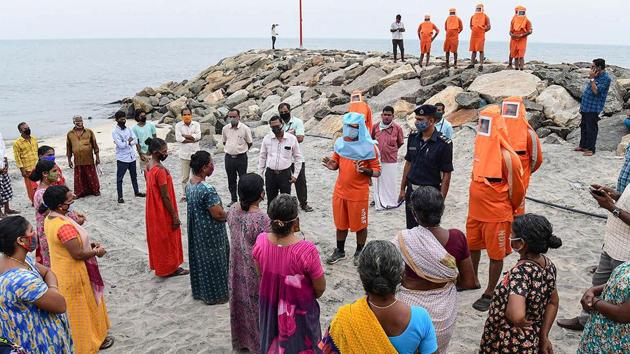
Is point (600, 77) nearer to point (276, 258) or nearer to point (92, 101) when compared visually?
point (276, 258)

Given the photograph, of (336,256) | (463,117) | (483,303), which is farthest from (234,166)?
(463,117)

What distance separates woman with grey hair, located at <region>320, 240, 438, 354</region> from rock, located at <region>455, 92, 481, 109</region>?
10.6m

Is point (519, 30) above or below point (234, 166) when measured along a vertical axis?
above

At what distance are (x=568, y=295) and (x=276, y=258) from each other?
3.72 meters

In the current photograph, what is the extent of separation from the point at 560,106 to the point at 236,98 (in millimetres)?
14584

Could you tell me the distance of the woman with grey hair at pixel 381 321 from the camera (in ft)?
7.61

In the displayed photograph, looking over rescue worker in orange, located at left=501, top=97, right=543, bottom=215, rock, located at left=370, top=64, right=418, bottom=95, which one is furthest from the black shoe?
rock, located at left=370, top=64, right=418, bottom=95

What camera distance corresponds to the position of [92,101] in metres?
40.7

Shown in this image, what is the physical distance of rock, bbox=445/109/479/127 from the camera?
1191 cm

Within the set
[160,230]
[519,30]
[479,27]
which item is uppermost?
[479,27]

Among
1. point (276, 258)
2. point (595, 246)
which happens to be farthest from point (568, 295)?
point (276, 258)

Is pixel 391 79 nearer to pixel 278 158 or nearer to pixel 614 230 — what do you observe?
pixel 278 158

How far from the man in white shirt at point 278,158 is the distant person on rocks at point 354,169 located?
151 centimetres

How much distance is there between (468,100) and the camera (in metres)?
12.3
